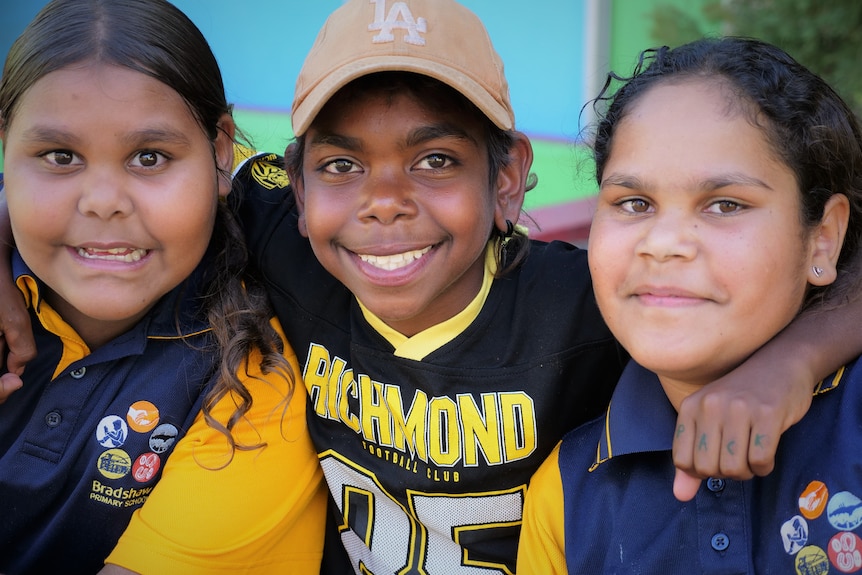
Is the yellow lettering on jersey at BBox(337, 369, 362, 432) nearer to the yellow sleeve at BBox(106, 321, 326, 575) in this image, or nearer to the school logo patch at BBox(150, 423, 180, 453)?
the yellow sleeve at BBox(106, 321, 326, 575)

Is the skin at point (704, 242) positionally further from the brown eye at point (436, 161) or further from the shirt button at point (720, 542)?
the brown eye at point (436, 161)

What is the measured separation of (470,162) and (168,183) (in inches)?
26.2

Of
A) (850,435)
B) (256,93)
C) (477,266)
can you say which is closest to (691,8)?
(256,93)

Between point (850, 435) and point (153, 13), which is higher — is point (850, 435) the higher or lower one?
the lower one

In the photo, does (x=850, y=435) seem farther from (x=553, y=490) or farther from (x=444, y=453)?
(x=444, y=453)

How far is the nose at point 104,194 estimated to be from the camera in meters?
1.92

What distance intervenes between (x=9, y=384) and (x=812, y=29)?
539cm

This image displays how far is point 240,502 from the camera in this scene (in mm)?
2031

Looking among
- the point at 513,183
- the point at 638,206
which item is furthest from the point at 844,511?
the point at 513,183

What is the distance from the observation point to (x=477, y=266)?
2104 mm

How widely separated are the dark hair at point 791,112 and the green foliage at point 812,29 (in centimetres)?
396

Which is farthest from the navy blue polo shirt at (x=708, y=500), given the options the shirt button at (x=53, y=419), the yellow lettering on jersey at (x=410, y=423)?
the shirt button at (x=53, y=419)

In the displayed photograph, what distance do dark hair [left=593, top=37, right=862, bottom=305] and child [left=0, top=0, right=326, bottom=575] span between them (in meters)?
0.94

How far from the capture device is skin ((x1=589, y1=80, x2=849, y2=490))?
1.61m
